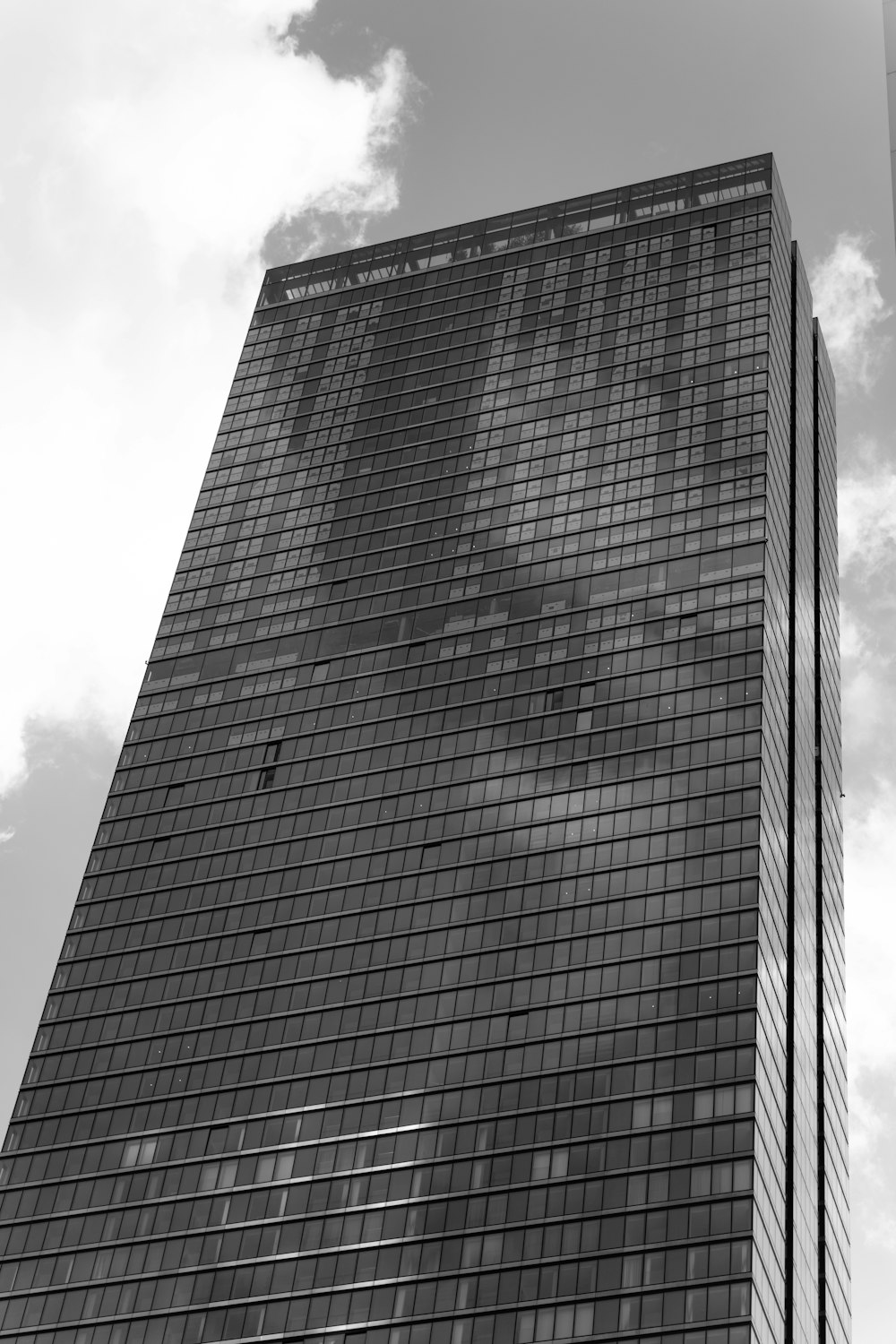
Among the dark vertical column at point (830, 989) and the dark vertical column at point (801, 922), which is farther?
the dark vertical column at point (830, 989)

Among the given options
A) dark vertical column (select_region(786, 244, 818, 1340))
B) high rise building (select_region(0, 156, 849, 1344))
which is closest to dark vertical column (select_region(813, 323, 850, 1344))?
high rise building (select_region(0, 156, 849, 1344))

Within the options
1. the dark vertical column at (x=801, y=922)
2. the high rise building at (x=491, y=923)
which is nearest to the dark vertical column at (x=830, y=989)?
the high rise building at (x=491, y=923)

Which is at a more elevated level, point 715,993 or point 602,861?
point 602,861

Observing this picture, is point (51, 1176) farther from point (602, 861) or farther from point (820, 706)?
point (820, 706)

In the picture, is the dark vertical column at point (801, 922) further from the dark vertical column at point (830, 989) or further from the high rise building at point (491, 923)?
the dark vertical column at point (830, 989)

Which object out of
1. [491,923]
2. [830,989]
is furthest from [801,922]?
[491,923]

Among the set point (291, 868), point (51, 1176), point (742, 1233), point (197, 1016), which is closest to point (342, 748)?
point (291, 868)

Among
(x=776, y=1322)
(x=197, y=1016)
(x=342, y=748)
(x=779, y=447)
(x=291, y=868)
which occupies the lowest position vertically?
(x=776, y=1322)

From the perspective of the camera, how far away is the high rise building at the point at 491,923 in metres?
139

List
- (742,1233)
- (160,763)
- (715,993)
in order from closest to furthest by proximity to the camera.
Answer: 1. (742,1233)
2. (715,993)
3. (160,763)

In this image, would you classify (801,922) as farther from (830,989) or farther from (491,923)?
(491,923)

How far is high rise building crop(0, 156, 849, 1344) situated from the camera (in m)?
139

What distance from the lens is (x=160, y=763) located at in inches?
7293

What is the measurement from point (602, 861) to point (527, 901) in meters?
6.79
